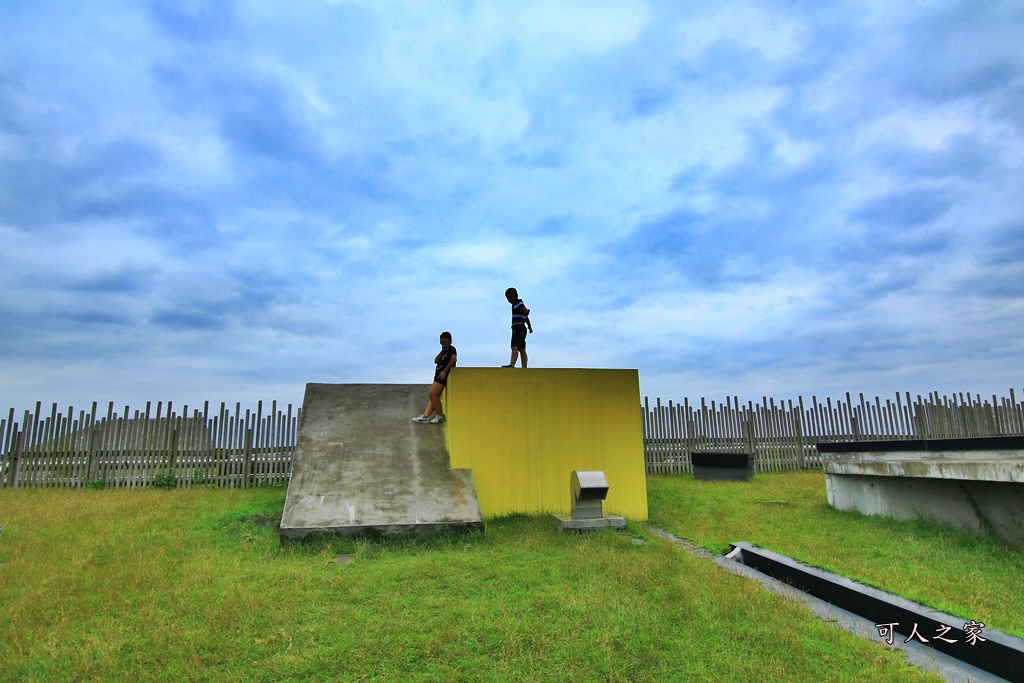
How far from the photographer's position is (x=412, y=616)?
159 inches

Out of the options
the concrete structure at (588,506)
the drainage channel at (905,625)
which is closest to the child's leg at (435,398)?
the concrete structure at (588,506)

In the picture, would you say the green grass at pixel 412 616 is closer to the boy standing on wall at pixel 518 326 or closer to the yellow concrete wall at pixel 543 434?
the yellow concrete wall at pixel 543 434

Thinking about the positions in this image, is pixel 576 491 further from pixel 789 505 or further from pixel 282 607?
pixel 789 505

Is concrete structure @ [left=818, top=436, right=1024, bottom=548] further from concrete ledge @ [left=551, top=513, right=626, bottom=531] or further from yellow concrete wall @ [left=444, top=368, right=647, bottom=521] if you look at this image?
concrete ledge @ [left=551, top=513, right=626, bottom=531]

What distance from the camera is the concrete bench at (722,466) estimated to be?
1281 centimetres

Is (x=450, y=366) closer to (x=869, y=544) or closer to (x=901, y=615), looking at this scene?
(x=869, y=544)

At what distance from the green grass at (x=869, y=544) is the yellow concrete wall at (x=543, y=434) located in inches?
45.6

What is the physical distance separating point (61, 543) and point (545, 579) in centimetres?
610

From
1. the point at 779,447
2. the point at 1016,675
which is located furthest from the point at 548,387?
the point at 779,447

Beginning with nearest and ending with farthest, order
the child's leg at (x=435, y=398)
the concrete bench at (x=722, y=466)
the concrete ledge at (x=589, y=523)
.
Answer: the concrete ledge at (x=589, y=523) → the child's leg at (x=435, y=398) → the concrete bench at (x=722, y=466)

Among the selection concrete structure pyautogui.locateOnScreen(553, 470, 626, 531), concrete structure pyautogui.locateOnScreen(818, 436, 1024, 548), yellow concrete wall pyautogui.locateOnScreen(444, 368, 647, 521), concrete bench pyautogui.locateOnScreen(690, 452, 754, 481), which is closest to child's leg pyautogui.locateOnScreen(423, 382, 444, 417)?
yellow concrete wall pyautogui.locateOnScreen(444, 368, 647, 521)

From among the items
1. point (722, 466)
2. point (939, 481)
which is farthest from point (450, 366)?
point (722, 466)

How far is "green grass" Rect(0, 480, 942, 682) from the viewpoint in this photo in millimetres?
3369

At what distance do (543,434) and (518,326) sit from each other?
1.91 metres
